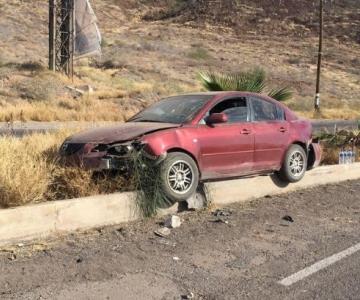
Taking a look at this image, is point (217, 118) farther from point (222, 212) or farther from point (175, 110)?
point (222, 212)

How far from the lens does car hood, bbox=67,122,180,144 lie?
7.94m

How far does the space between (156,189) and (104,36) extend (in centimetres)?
5482

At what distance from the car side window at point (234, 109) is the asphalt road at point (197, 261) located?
150cm

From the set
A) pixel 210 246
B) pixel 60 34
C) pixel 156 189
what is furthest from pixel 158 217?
pixel 60 34

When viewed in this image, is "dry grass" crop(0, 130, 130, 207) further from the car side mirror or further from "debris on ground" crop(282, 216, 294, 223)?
"debris on ground" crop(282, 216, 294, 223)

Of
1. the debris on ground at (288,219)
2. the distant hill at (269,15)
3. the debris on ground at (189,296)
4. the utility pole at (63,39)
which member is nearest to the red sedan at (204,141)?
the debris on ground at (288,219)

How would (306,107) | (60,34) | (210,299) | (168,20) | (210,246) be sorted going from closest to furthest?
(210,299), (210,246), (60,34), (306,107), (168,20)

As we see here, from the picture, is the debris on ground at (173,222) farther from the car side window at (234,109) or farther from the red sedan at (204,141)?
the car side window at (234,109)

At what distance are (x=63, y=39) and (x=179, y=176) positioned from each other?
1265 inches

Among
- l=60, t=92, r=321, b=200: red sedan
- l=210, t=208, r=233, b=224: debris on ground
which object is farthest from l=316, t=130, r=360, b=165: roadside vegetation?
l=210, t=208, r=233, b=224: debris on ground

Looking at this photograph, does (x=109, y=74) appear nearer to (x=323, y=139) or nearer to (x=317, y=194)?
(x=323, y=139)

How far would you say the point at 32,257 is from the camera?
6113mm

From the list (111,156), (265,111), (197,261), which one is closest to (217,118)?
(265,111)

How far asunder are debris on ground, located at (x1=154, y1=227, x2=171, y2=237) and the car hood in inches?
51.2
